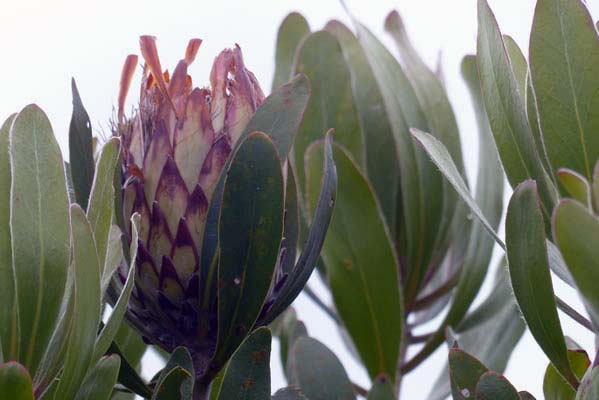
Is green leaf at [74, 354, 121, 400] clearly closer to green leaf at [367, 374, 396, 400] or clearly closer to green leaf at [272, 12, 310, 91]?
green leaf at [367, 374, 396, 400]

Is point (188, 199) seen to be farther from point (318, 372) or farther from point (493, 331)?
point (493, 331)

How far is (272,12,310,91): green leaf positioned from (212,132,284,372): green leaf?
22.8 inches

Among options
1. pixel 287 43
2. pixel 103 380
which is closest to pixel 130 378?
pixel 103 380

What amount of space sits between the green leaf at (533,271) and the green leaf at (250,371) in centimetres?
17

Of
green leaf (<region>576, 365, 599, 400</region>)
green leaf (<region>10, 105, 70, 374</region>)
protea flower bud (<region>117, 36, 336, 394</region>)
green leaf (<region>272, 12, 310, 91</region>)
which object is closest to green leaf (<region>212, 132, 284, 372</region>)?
protea flower bud (<region>117, 36, 336, 394</region>)

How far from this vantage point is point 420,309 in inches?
48.5

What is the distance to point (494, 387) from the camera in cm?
62

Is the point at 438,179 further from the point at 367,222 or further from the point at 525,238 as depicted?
the point at 525,238

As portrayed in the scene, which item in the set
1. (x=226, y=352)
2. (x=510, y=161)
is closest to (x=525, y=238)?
(x=510, y=161)

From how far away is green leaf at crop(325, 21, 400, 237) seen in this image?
1.17 metres

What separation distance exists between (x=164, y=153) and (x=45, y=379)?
18cm

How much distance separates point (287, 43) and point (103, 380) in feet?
2.24

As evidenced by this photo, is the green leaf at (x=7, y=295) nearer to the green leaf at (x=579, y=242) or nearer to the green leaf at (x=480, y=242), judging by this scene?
the green leaf at (x=579, y=242)

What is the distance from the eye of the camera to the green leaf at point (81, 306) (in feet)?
1.74
